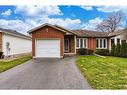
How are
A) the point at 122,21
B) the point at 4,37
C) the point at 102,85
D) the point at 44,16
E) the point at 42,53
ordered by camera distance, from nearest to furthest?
the point at 102,85
the point at 42,53
the point at 4,37
the point at 44,16
the point at 122,21

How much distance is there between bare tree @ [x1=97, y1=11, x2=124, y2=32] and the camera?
48.8 meters

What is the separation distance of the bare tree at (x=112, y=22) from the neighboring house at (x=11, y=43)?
1920 cm

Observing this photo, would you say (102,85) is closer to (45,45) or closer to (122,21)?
(45,45)

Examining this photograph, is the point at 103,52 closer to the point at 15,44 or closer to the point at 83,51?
the point at 83,51

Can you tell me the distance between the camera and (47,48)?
2517 centimetres

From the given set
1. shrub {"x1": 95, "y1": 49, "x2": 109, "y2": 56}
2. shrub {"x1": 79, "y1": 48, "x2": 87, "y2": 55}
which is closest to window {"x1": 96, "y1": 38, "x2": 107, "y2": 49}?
shrub {"x1": 95, "y1": 49, "x2": 109, "y2": 56}

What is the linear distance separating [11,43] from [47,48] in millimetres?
6735

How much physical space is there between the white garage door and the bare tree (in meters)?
25.9

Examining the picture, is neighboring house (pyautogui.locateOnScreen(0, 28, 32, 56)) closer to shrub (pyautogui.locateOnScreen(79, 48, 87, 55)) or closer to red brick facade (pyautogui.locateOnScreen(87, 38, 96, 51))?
shrub (pyautogui.locateOnScreen(79, 48, 87, 55))

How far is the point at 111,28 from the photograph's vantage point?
170 feet

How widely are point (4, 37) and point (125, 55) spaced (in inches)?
536
